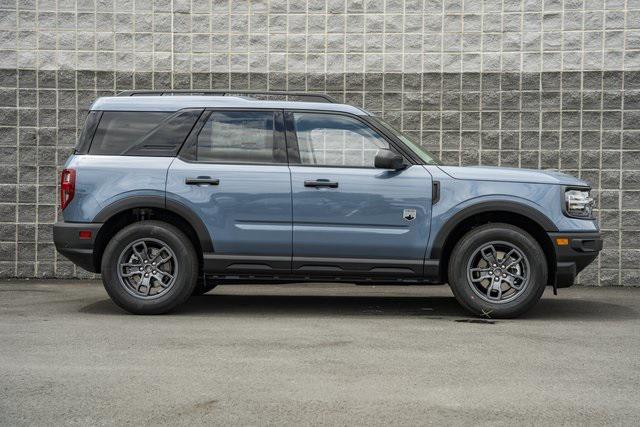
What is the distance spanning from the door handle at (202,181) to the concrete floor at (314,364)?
1.16 m

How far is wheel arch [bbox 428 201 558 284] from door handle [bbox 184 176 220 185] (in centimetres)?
196

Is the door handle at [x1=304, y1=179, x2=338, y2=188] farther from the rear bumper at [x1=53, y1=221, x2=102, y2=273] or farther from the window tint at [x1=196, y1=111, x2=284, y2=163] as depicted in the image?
the rear bumper at [x1=53, y1=221, x2=102, y2=273]

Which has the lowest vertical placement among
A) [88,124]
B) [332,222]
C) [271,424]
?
[271,424]

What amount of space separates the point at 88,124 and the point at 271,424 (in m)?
4.75

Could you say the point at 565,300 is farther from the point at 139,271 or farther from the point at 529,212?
the point at 139,271

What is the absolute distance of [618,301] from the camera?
10023 millimetres

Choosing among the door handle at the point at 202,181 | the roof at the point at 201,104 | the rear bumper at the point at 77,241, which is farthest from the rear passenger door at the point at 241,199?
the rear bumper at the point at 77,241

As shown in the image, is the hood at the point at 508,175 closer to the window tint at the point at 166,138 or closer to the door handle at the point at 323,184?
the door handle at the point at 323,184

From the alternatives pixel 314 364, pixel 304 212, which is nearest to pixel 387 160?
pixel 304 212

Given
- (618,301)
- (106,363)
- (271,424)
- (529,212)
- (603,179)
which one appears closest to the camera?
(271,424)

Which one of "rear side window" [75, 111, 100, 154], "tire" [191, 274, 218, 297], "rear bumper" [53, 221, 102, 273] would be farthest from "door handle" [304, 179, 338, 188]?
"rear side window" [75, 111, 100, 154]

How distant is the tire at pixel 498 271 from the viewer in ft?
27.6

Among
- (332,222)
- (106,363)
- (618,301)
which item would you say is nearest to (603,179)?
(618,301)

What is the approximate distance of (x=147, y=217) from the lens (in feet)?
28.9
